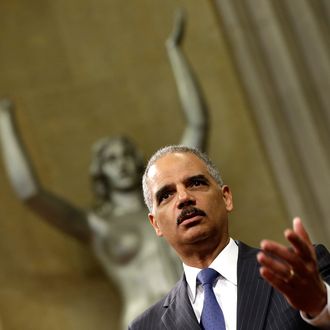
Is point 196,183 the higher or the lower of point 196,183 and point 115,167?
the lower

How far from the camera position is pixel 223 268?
53.5 inches

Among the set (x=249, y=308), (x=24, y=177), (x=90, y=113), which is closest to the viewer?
(x=249, y=308)

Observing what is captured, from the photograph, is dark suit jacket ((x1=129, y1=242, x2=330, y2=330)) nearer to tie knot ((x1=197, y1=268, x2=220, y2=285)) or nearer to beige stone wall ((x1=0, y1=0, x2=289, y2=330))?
tie knot ((x1=197, y1=268, x2=220, y2=285))

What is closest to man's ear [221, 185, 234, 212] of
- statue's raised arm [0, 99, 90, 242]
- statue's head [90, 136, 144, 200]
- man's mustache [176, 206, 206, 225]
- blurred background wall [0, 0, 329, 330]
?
man's mustache [176, 206, 206, 225]

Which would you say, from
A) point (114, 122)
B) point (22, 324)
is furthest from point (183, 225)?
point (114, 122)

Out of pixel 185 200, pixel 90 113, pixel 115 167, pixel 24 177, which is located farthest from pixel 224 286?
pixel 90 113

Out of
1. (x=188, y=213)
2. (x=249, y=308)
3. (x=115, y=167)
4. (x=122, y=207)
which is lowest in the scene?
(x=249, y=308)

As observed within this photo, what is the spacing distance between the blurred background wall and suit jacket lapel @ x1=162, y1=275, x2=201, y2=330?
10.4 feet

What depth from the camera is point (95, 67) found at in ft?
16.4

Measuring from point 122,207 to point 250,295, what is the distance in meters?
3.01

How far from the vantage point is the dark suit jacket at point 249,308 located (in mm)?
1271

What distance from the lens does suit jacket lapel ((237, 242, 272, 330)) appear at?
127 centimetres

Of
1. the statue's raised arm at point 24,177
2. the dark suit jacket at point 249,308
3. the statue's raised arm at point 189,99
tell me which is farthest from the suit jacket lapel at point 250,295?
the statue's raised arm at point 189,99

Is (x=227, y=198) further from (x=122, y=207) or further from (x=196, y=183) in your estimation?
(x=122, y=207)
